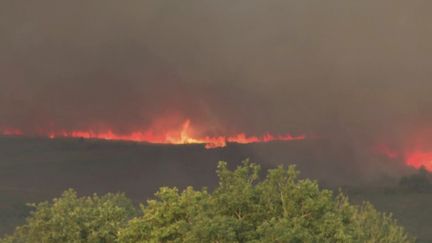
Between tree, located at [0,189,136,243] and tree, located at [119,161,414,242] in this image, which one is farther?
tree, located at [0,189,136,243]

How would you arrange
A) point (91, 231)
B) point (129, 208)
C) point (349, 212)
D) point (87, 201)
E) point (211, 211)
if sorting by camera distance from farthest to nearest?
1. point (129, 208)
2. point (87, 201)
3. point (91, 231)
4. point (349, 212)
5. point (211, 211)

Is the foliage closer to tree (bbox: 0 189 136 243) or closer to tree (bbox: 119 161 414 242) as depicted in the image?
tree (bbox: 119 161 414 242)

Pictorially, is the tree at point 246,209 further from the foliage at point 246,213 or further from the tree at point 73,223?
the tree at point 73,223

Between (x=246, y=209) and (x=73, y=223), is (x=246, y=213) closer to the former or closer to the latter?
(x=246, y=209)

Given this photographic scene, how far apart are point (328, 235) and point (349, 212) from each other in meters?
6.87

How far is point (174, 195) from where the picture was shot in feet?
180

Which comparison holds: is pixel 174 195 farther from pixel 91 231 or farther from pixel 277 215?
pixel 91 231

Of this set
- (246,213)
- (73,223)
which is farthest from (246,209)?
(73,223)

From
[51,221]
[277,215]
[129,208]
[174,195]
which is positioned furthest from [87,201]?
[277,215]

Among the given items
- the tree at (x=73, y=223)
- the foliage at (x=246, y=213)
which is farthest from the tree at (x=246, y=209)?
the tree at (x=73, y=223)

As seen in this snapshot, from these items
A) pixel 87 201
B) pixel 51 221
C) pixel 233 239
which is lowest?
pixel 233 239

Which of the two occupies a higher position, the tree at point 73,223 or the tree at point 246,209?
the tree at point 73,223

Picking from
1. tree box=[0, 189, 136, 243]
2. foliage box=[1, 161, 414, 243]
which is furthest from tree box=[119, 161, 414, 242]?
tree box=[0, 189, 136, 243]

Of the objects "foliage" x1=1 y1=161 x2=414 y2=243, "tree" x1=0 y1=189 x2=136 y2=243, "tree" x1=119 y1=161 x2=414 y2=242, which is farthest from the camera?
"tree" x1=0 y1=189 x2=136 y2=243
